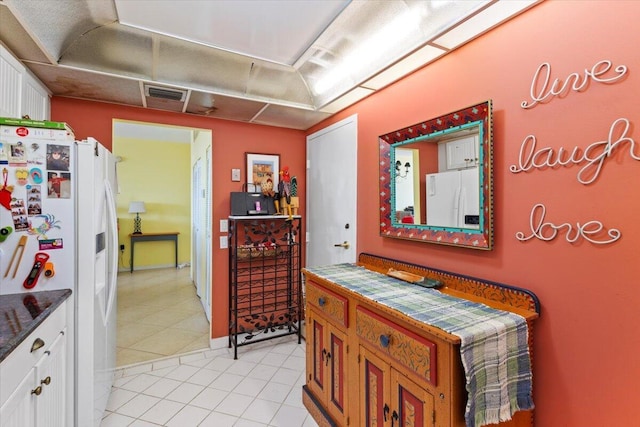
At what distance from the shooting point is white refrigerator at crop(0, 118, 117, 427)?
4.80 feet

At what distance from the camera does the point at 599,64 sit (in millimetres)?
1110

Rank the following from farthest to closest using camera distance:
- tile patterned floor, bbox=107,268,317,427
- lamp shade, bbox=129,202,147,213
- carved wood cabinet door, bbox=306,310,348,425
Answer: lamp shade, bbox=129,202,147,213 → tile patterned floor, bbox=107,268,317,427 → carved wood cabinet door, bbox=306,310,348,425

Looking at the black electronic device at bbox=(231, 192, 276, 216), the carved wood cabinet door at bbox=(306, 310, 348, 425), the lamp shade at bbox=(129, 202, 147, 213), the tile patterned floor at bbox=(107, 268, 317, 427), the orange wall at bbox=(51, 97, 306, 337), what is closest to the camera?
the carved wood cabinet door at bbox=(306, 310, 348, 425)

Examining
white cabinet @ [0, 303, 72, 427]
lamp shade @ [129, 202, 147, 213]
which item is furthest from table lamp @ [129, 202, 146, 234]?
white cabinet @ [0, 303, 72, 427]

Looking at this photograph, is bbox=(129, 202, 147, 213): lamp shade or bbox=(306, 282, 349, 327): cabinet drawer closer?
bbox=(306, 282, 349, 327): cabinet drawer

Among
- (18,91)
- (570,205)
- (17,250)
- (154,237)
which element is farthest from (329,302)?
(154,237)

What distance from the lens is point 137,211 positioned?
602cm

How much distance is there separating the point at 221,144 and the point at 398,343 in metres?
2.54

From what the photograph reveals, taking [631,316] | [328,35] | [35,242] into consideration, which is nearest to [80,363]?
[35,242]

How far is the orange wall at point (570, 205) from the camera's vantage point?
105 centimetres

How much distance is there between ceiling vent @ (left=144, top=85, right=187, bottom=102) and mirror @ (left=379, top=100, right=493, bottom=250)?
161 centimetres

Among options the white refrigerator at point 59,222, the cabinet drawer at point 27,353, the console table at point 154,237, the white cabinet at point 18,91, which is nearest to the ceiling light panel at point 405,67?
the white refrigerator at point 59,222

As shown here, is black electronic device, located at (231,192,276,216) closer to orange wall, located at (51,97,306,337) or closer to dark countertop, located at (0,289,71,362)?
orange wall, located at (51,97,306,337)

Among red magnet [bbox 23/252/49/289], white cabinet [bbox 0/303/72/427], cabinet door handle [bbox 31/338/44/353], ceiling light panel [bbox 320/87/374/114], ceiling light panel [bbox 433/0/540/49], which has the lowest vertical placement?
white cabinet [bbox 0/303/72/427]
